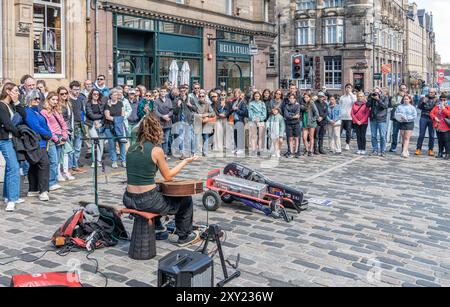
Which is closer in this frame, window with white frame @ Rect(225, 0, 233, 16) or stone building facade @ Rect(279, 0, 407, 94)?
window with white frame @ Rect(225, 0, 233, 16)

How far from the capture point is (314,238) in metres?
7.13

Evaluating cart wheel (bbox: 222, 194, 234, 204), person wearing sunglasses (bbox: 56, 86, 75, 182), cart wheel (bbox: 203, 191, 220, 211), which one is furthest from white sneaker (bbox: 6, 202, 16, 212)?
cart wheel (bbox: 222, 194, 234, 204)

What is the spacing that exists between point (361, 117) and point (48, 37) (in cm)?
1070

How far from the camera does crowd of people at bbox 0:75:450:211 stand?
11289mm

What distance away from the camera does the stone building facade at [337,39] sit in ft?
189

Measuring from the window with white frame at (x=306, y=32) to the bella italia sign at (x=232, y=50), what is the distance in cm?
3597

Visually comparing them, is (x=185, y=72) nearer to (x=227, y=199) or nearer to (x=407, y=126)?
(x=407, y=126)

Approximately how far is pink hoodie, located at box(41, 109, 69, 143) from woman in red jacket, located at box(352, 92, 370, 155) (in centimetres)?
937

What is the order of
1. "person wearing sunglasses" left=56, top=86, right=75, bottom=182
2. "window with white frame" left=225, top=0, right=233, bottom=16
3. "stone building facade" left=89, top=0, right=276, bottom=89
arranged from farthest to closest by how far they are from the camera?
1. "window with white frame" left=225, top=0, right=233, bottom=16
2. "stone building facade" left=89, top=0, right=276, bottom=89
3. "person wearing sunglasses" left=56, top=86, right=75, bottom=182

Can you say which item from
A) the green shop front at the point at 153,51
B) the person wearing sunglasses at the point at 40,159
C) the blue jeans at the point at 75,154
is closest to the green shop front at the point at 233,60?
the green shop front at the point at 153,51

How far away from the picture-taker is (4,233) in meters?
7.19

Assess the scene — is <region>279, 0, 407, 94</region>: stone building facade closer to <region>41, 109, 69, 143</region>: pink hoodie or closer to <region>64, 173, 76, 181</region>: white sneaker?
<region>64, 173, 76, 181</region>: white sneaker

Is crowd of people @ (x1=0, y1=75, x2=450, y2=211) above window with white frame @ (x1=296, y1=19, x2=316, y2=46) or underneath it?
underneath

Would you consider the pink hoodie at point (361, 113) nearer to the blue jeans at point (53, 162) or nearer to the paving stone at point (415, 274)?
the blue jeans at point (53, 162)
